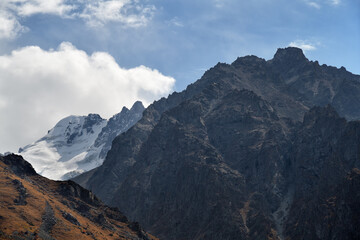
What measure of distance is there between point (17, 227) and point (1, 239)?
18756 millimetres

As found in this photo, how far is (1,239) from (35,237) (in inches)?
705

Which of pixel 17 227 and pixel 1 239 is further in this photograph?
pixel 17 227

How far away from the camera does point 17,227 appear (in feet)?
648

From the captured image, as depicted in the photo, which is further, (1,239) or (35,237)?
(35,237)

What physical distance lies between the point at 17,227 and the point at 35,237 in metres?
9.71

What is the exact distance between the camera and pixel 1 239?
178875 millimetres

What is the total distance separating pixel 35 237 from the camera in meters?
194
